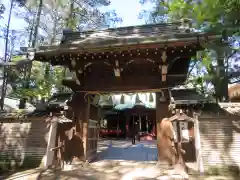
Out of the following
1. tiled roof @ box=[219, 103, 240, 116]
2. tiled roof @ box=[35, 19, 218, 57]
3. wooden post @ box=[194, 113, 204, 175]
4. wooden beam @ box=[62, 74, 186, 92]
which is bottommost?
wooden post @ box=[194, 113, 204, 175]

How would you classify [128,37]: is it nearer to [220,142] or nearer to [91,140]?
[91,140]

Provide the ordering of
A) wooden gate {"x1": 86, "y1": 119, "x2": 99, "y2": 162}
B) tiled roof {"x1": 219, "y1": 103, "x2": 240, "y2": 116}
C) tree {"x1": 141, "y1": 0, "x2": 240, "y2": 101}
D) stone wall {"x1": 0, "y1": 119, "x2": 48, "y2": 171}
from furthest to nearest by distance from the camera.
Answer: tree {"x1": 141, "y1": 0, "x2": 240, "y2": 101}
wooden gate {"x1": 86, "y1": 119, "x2": 99, "y2": 162}
stone wall {"x1": 0, "y1": 119, "x2": 48, "y2": 171}
tiled roof {"x1": 219, "y1": 103, "x2": 240, "y2": 116}

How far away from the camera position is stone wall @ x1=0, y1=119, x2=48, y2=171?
6035 mm

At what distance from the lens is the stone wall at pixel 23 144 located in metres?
6.04

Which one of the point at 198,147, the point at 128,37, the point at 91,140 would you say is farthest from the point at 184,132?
the point at 128,37

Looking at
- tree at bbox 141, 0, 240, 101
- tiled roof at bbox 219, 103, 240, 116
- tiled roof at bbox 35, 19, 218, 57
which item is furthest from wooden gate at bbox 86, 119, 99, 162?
tree at bbox 141, 0, 240, 101

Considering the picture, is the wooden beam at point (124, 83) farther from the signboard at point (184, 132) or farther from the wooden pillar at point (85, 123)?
the signboard at point (184, 132)

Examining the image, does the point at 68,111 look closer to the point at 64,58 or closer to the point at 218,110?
the point at 64,58

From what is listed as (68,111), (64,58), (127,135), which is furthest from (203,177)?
(127,135)

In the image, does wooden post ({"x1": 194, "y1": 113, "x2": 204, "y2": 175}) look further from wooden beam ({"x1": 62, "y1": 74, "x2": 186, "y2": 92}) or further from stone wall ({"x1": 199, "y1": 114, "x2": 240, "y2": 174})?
wooden beam ({"x1": 62, "y1": 74, "x2": 186, "y2": 92})

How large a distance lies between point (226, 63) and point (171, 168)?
26.5 ft

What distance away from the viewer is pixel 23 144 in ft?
20.4

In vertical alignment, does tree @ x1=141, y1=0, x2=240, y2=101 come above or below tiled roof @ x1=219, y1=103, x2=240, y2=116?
above

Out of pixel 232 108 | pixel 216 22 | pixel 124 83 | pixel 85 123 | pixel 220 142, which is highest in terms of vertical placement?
pixel 216 22
